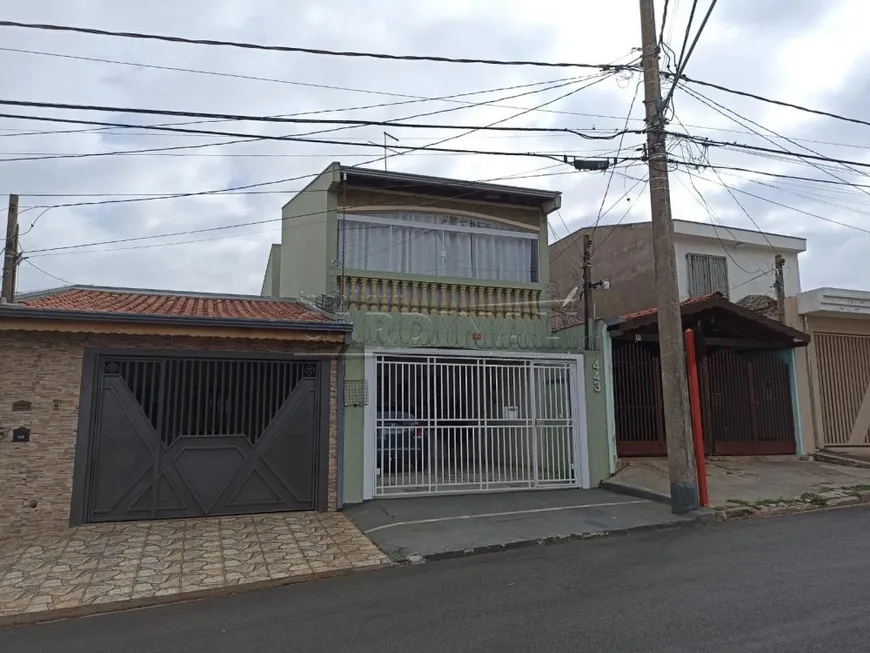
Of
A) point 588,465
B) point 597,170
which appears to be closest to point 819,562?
point 588,465

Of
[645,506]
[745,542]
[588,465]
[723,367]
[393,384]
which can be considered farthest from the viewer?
[723,367]

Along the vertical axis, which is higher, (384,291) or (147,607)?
(384,291)

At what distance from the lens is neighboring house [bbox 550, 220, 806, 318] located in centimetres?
1792

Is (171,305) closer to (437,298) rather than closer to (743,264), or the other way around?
(437,298)

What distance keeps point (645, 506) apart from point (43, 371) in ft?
28.2

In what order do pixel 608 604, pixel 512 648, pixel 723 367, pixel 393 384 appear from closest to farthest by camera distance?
1. pixel 512 648
2. pixel 608 604
3. pixel 393 384
4. pixel 723 367

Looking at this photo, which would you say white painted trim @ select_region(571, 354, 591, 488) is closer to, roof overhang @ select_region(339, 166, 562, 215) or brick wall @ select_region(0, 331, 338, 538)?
roof overhang @ select_region(339, 166, 562, 215)

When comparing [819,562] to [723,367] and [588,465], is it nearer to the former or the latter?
[588,465]

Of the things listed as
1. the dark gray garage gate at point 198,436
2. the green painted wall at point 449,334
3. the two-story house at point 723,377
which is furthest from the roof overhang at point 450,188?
the dark gray garage gate at point 198,436

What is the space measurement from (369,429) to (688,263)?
12034 millimetres

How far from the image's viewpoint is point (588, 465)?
36.1ft

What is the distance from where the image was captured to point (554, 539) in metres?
7.64

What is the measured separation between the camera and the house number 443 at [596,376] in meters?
11.2

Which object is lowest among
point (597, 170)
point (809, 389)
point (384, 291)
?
point (809, 389)
